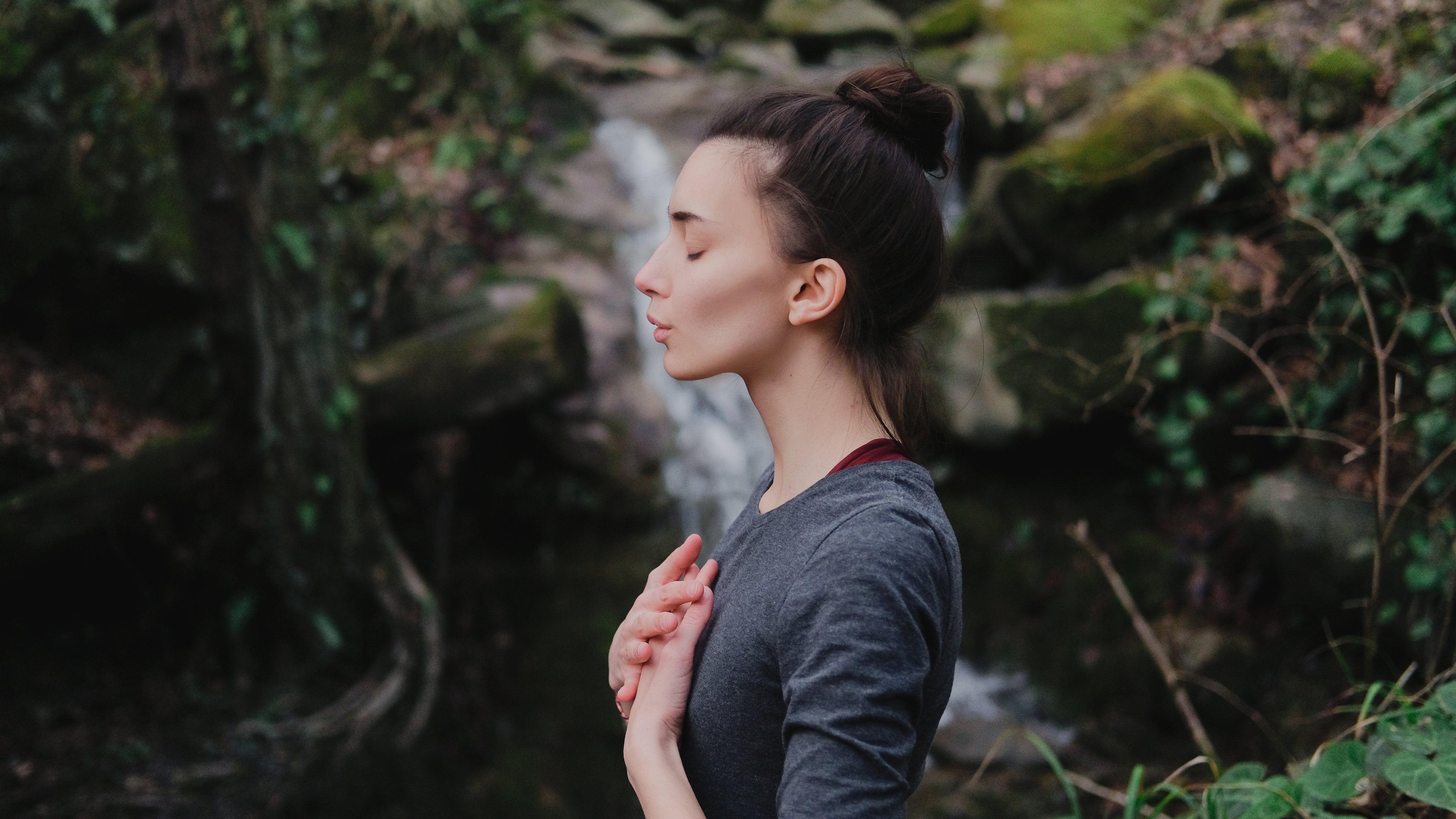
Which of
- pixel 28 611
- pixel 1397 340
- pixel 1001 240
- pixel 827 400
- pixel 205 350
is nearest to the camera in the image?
pixel 827 400

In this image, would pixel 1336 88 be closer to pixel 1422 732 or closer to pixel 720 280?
pixel 1422 732

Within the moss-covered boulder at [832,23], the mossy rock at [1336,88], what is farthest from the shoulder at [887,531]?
the moss-covered boulder at [832,23]

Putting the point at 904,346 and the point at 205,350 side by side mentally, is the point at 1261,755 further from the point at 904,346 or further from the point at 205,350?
the point at 205,350

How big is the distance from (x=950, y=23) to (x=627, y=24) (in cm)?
322

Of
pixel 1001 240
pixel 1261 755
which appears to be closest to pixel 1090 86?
pixel 1001 240

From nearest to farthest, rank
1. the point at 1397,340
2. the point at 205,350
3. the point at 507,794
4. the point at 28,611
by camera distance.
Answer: the point at 1397,340
the point at 28,611
the point at 507,794
the point at 205,350

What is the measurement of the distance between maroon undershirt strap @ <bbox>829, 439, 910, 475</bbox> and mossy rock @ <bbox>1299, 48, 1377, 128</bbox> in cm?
432

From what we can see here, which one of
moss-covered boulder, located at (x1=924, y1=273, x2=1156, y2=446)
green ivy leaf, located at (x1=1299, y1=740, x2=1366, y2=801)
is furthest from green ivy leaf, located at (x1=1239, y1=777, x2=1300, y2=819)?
moss-covered boulder, located at (x1=924, y1=273, x2=1156, y2=446)

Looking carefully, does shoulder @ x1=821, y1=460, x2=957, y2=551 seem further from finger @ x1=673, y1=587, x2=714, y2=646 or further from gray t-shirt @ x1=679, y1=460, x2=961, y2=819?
finger @ x1=673, y1=587, x2=714, y2=646

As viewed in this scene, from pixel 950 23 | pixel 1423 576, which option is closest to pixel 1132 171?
pixel 1423 576

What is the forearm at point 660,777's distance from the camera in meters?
1.06

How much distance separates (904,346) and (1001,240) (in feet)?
13.9

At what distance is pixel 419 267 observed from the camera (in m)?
5.27

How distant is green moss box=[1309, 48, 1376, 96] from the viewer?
420 cm
